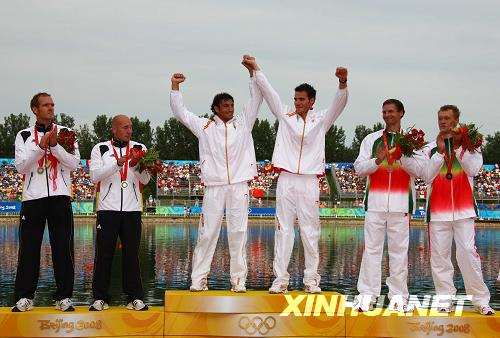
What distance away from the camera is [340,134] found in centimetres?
13100

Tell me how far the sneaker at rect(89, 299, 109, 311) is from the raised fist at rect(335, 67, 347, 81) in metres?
5.15

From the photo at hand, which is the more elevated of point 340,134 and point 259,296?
point 340,134

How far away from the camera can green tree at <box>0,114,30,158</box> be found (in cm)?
11758

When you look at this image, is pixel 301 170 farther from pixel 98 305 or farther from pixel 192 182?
pixel 192 182

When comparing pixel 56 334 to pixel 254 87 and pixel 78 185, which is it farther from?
pixel 78 185

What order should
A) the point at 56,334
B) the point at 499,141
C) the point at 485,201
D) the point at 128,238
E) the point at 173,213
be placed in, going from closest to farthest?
the point at 56,334 < the point at 128,238 < the point at 173,213 < the point at 485,201 < the point at 499,141

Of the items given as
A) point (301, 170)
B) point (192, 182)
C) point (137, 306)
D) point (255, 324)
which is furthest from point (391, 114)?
point (192, 182)

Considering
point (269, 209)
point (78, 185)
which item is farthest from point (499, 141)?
point (78, 185)

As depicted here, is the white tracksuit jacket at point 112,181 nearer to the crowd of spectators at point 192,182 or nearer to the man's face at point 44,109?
the man's face at point 44,109

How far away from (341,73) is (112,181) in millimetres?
4056

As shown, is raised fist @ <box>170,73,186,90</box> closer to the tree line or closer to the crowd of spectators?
the crowd of spectators

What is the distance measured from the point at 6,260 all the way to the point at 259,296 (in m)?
21.7

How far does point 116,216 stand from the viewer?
1067cm

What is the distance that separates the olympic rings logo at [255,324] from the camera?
10195mm
